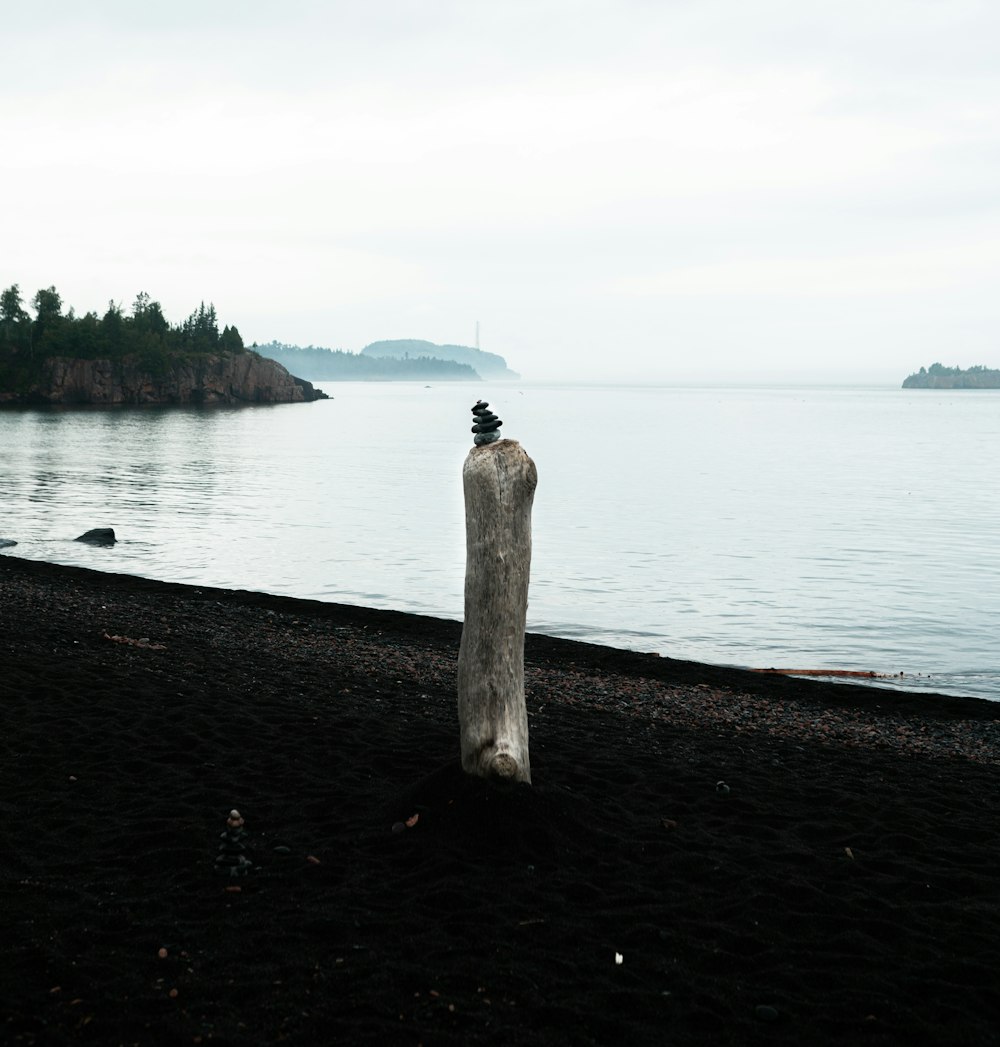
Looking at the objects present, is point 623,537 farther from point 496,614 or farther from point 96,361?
point 96,361

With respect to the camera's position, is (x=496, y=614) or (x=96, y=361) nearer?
(x=496, y=614)

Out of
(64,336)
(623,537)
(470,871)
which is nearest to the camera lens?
(470,871)

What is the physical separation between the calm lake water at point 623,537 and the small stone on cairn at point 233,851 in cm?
1346

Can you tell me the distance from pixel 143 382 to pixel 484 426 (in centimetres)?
17437

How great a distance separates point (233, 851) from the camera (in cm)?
811

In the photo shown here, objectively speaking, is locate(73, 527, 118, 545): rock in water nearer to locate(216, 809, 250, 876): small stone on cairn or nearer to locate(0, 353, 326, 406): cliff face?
locate(216, 809, 250, 876): small stone on cairn

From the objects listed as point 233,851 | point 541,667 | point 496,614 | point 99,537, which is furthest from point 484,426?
point 99,537

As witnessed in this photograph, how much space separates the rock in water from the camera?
32.8 m

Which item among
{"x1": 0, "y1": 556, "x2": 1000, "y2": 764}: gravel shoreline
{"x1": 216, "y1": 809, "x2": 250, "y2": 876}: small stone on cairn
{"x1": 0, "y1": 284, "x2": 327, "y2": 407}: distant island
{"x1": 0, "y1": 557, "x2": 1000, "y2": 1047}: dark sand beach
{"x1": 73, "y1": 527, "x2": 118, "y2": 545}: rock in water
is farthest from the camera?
{"x1": 0, "y1": 284, "x2": 327, "y2": 407}: distant island

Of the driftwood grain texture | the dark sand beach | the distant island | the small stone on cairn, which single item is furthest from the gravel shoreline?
the distant island

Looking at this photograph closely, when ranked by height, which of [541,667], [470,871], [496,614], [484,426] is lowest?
[541,667]

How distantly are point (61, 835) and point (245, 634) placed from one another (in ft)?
32.9

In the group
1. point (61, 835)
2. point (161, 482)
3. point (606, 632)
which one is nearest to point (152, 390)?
point (161, 482)

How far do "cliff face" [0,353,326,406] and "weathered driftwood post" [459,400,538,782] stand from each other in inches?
6455
